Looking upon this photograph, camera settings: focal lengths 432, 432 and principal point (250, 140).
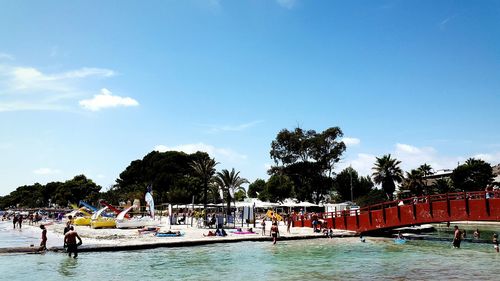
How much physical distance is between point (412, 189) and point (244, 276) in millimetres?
63912

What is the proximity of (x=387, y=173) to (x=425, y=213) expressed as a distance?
44815 mm

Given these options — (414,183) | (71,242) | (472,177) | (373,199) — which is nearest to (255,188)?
(373,199)

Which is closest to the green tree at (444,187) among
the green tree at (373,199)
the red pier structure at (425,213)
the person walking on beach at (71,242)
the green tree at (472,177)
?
the green tree at (472,177)

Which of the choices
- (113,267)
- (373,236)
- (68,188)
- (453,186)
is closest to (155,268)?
(113,267)

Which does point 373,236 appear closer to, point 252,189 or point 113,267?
point 113,267

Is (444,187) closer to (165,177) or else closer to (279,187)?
(279,187)

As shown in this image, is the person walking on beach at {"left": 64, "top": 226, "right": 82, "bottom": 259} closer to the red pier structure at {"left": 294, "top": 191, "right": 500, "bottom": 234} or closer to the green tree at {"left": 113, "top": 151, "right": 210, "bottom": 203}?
the red pier structure at {"left": 294, "top": 191, "right": 500, "bottom": 234}

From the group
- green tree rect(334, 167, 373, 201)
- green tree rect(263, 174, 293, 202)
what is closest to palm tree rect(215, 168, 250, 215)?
green tree rect(263, 174, 293, 202)

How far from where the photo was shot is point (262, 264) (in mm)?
22859

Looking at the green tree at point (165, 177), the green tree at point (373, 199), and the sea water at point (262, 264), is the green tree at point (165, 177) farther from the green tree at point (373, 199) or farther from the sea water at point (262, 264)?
the sea water at point (262, 264)

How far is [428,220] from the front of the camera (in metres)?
34.7

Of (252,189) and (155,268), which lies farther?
(252,189)

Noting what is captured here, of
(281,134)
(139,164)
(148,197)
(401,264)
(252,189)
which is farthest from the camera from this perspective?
(139,164)

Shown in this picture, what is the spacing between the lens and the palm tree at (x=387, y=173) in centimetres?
7844
